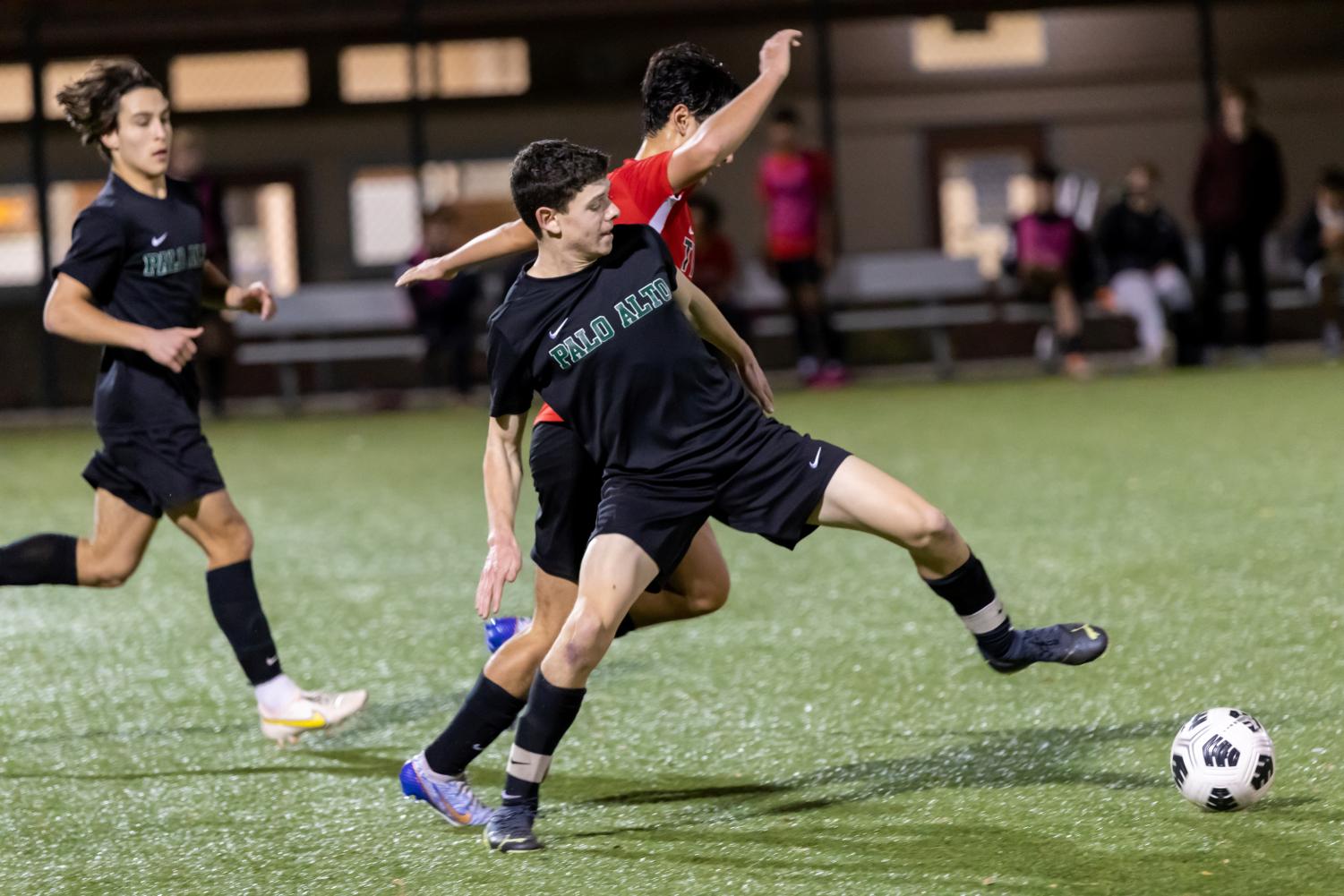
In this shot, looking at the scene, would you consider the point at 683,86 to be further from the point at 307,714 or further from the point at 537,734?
the point at 307,714

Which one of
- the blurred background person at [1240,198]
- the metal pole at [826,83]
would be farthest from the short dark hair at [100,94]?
the metal pole at [826,83]

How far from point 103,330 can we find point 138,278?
245 mm

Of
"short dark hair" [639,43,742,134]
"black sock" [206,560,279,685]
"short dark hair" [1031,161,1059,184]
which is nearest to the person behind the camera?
"short dark hair" [639,43,742,134]

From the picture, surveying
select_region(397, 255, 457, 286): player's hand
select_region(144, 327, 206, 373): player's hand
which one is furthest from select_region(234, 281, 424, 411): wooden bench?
select_region(397, 255, 457, 286): player's hand

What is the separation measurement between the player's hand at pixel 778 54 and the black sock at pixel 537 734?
4.54ft

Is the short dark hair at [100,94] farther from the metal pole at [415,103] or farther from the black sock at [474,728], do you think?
the metal pole at [415,103]

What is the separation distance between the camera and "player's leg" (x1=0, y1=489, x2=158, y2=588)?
501 cm

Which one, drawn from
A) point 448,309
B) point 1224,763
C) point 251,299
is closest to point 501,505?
point 1224,763

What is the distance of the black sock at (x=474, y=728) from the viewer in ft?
13.2

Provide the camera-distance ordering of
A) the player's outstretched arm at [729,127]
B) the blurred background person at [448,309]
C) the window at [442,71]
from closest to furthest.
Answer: the player's outstretched arm at [729,127]
the blurred background person at [448,309]
the window at [442,71]

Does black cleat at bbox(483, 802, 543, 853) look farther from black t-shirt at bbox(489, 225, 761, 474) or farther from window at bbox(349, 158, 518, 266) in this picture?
window at bbox(349, 158, 518, 266)

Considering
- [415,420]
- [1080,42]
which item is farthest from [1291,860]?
[1080,42]

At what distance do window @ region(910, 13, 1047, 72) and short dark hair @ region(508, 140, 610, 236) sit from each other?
16753mm

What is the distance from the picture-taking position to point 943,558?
4023 millimetres
